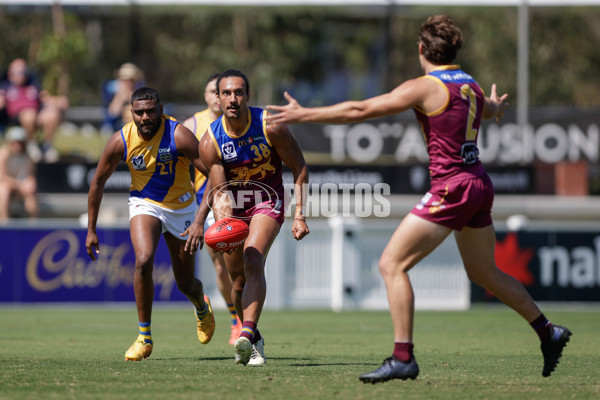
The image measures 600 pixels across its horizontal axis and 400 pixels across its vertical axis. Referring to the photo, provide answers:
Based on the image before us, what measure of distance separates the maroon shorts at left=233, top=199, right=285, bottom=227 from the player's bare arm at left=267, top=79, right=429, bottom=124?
195 cm

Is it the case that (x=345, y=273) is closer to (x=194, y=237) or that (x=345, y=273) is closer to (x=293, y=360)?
(x=293, y=360)

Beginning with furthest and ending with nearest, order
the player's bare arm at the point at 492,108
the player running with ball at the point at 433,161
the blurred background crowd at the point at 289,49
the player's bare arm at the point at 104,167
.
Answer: the blurred background crowd at the point at 289,49 → the player's bare arm at the point at 104,167 → the player's bare arm at the point at 492,108 → the player running with ball at the point at 433,161

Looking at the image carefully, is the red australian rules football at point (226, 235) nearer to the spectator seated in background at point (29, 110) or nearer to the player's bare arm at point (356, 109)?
the player's bare arm at point (356, 109)

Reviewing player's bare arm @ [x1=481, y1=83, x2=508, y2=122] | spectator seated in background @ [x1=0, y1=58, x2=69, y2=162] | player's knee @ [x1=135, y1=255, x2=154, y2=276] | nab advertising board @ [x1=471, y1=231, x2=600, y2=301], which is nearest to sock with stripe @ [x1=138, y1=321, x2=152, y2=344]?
player's knee @ [x1=135, y1=255, x2=154, y2=276]

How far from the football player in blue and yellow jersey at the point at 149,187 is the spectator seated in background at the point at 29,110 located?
1213 cm

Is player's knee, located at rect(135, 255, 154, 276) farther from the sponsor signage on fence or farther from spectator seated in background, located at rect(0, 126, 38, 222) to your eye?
the sponsor signage on fence

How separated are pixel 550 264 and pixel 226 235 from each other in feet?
35.6

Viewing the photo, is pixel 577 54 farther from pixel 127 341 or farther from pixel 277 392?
pixel 277 392

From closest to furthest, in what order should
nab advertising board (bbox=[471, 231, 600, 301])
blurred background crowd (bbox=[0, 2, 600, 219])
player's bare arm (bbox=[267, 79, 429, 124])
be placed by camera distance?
1. player's bare arm (bbox=[267, 79, 429, 124])
2. nab advertising board (bbox=[471, 231, 600, 301])
3. blurred background crowd (bbox=[0, 2, 600, 219])

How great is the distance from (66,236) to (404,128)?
25.3ft

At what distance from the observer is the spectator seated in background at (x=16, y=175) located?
19.3 m

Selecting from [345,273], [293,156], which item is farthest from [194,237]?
[345,273]

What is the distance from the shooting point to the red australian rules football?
8359 mm

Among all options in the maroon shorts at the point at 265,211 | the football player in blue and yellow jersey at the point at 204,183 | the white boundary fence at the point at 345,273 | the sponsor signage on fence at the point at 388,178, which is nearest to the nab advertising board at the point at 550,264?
the white boundary fence at the point at 345,273
